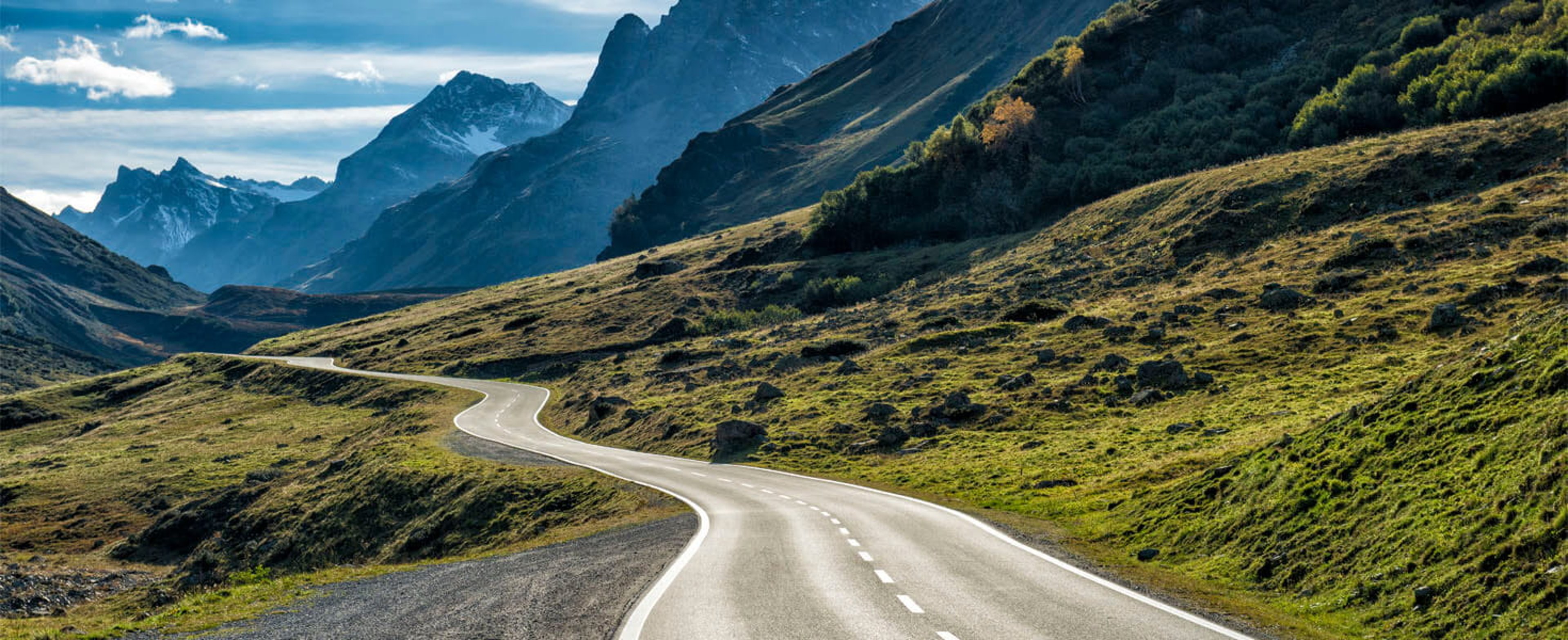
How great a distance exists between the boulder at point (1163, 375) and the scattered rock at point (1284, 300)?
12.6 m

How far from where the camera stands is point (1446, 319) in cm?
4500

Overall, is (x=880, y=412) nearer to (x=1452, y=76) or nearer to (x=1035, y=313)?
(x=1035, y=313)

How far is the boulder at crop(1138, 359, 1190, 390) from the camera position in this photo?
47.0 meters

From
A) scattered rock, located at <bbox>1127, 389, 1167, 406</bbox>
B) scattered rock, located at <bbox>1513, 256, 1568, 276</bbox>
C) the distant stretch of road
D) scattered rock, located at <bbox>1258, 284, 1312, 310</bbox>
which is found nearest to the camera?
the distant stretch of road

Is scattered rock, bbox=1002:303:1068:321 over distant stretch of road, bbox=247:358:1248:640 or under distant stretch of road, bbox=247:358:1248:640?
under

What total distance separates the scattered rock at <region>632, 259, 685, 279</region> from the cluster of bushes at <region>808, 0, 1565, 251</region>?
28278 millimetres

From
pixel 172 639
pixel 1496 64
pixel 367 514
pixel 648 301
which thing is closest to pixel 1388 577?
pixel 172 639

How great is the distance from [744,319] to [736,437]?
68986 mm

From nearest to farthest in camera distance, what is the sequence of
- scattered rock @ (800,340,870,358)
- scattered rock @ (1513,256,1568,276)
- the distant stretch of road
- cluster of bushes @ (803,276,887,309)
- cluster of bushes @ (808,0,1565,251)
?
the distant stretch of road < scattered rock @ (1513,256,1568,276) < scattered rock @ (800,340,870,358) < cluster of bushes @ (808,0,1565,251) < cluster of bushes @ (803,276,887,309)

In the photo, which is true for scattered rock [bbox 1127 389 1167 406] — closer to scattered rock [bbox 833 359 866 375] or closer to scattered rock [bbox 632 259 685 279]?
scattered rock [bbox 833 359 866 375]

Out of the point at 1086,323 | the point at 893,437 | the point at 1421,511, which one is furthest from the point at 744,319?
the point at 1421,511

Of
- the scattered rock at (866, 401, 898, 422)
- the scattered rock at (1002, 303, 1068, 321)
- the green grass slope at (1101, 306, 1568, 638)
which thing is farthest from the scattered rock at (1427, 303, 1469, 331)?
the green grass slope at (1101, 306, 1568, 638)

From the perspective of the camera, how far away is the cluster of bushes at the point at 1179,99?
3602 inches

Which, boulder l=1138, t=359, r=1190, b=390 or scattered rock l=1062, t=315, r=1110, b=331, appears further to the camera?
scattered rock l=1062, t=315, r=1110, b=331
